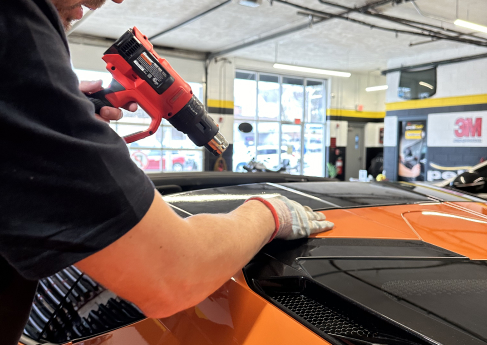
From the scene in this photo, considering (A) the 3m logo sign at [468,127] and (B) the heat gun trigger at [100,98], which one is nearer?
(B) the heat gun trigger at [100,98]

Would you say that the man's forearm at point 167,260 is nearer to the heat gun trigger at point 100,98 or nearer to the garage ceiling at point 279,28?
the heat gun trigger at point 100,98

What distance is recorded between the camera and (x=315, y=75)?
1227cm

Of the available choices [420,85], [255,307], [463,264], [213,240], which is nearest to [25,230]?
[213,240]

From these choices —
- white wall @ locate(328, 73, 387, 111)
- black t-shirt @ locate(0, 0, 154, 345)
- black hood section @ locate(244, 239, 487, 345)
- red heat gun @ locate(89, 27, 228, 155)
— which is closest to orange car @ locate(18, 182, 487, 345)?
black hood section @ locate(244, 239, 487, 345)

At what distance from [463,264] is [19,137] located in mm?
779

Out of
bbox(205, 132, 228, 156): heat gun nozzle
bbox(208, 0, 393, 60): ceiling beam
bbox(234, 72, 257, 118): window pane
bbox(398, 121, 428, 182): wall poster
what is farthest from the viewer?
bbox(234, 72, 257, 118): window pane

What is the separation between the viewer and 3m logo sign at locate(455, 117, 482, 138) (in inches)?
358

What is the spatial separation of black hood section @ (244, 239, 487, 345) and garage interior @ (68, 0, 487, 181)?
596cm

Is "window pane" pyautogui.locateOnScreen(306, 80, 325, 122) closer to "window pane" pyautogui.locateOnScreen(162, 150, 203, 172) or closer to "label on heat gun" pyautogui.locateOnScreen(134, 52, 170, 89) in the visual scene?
"window pane" pyautogui.locateOnScreen(162, 150, 203, 172)

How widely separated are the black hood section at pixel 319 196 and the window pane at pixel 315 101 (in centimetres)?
1135

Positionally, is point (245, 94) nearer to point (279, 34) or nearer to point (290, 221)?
point (279, 34)

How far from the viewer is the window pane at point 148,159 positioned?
956 cm

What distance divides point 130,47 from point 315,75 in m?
11.5

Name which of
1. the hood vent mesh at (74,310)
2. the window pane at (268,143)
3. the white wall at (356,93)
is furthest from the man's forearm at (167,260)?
the white wall at (356,93)
